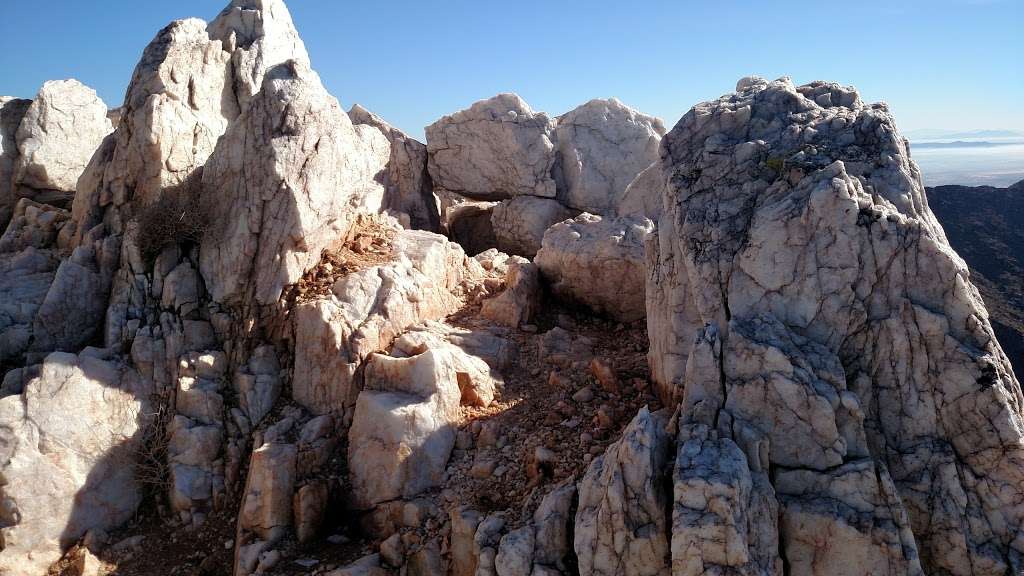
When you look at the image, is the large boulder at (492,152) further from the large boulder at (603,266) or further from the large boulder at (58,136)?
the large boulder at (58,136)

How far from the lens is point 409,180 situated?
645 inches

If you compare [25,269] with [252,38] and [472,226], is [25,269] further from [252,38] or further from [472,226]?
[472,226]

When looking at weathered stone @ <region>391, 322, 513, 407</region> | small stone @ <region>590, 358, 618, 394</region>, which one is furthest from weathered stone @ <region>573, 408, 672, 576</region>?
weathered stone @ <region>391, 322, 513, 407</region>

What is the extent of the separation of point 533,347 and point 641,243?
261 centimetres

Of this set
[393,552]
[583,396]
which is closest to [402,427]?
[393,552]

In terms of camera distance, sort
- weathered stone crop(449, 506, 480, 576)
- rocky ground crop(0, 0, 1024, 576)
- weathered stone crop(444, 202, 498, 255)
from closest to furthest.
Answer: rocky ground crop(0, 0, 1024, 576), weathered stone crop(449, 506, 480, 576), weathered stone crop(444, 202, 498, 255)

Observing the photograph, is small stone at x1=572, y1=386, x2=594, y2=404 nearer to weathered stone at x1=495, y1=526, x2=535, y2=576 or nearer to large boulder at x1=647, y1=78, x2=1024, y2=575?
large boulder at x1=647, y1=78, x2=1024, y2=575

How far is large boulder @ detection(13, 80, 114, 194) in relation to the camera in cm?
1368

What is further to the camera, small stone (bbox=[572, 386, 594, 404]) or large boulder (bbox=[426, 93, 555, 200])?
large boulder (bbox=[426, 93, 555, 200])

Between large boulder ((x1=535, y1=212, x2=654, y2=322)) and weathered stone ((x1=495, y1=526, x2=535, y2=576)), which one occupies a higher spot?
large boulder ((x1=535, y1=212, x2=654, y2=322))

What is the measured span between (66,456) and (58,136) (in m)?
9.06

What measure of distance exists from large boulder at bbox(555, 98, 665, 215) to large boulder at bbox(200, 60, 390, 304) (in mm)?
7704

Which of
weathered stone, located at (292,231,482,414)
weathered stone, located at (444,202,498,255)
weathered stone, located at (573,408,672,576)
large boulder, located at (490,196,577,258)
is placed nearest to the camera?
weathered stone, located at (573,408,672,576)

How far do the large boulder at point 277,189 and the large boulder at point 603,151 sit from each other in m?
7.70
